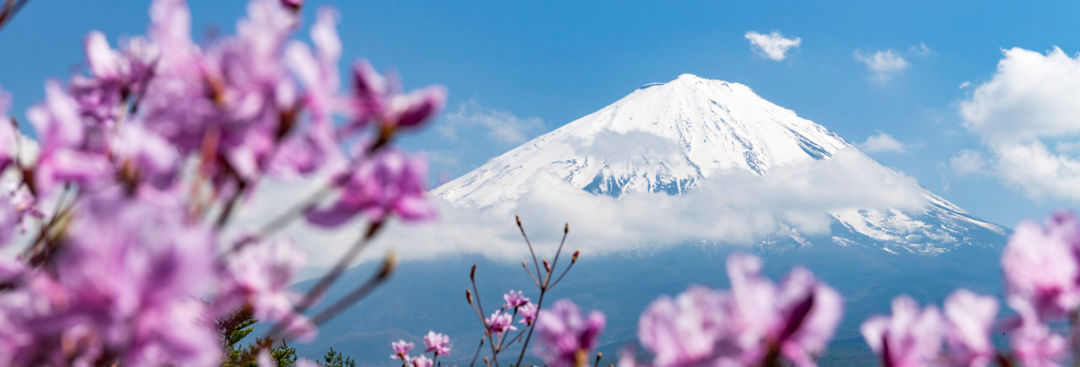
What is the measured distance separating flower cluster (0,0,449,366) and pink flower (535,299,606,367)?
633mm

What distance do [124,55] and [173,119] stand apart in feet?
2.75

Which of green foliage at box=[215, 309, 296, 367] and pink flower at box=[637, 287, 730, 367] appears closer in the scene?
pink flower at box=[637, 287, 730, 367]

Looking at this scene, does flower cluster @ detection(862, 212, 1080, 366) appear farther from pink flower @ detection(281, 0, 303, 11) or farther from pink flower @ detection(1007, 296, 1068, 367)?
pink flower @ detection(281, 0, 303, 11)

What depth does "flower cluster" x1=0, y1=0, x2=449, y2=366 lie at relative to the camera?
2.32ft

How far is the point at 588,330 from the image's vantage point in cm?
160

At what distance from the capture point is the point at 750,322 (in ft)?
3.55

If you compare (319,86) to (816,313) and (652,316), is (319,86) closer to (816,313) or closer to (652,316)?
Result: (652,316)

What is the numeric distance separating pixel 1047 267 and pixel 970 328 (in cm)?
22

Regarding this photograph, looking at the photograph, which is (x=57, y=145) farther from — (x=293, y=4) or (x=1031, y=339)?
(x=1031, y=339)

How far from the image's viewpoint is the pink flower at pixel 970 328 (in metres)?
1.33

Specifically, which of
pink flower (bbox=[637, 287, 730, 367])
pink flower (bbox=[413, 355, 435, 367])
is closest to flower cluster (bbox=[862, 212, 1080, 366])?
pink flower (bbox=[637, 287, 730, 367])

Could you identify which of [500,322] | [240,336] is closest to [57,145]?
[500,322]

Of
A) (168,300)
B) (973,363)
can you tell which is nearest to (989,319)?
(973,363)

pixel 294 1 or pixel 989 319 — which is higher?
pixel 294 1
